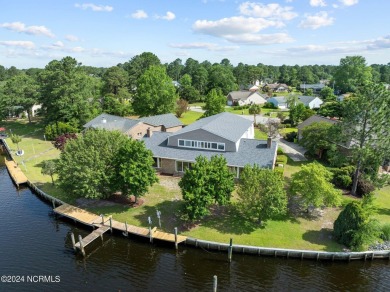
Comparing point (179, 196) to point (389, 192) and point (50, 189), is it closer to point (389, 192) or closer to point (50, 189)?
point (50, 189)

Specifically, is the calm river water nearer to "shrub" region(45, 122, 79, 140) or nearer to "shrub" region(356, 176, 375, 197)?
"shrub" region(356, 176, 375, 197)

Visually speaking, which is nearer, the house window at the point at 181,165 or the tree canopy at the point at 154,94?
the house window at the point at 181,165

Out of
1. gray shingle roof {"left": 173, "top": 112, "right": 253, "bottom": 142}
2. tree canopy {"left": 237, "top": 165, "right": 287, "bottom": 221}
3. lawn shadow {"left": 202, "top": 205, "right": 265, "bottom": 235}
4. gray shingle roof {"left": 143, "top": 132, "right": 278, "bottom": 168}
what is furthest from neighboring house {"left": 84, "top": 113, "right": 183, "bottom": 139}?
tree canopy {"left": 237, "top": 165, "right": 287, "bottom": 221}

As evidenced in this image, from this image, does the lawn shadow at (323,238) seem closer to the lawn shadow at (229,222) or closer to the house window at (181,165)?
the lawn shadow at (229,222)

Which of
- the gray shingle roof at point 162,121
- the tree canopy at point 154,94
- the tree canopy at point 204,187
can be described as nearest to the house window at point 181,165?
the tree canopy at point 204,187

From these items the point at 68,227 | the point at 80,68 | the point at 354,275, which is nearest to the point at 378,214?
the point at 354,275

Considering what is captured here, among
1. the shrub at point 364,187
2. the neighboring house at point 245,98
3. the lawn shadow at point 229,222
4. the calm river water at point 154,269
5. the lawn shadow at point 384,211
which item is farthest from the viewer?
the neighboring house at point 245,98

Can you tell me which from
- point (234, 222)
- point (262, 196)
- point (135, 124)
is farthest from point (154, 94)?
point (262, 196)
